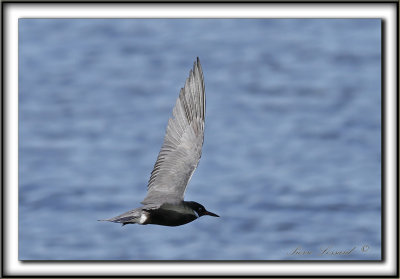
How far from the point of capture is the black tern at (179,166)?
977 centimetres

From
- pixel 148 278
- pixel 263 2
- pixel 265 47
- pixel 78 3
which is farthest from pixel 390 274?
pixel 265 47

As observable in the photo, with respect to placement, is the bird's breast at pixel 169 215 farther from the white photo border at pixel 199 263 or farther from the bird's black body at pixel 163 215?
the white photo border at pixel 199 263

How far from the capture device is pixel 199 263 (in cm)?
966

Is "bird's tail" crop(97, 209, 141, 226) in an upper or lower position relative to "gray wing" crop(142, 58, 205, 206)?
lower

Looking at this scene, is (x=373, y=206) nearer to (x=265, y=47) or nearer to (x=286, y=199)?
(x=286, y=199)

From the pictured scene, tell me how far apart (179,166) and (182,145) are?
0.96 feet

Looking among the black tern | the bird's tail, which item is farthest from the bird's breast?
the bird's tail

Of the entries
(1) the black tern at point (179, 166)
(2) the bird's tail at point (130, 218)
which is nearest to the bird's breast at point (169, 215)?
(1) the black tern at point (179, 166)

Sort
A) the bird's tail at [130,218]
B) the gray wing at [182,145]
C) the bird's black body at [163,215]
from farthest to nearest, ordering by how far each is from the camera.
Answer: the gray wing at [182,145]
the bird's black body at [163,215]
the bird's tail at [130,218]

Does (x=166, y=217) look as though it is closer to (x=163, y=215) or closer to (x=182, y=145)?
(x=163, y=215)

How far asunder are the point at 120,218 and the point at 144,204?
17.5 inches

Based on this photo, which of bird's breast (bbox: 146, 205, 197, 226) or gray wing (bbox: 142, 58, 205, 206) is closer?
bird's breast (bbox: 146, 205, 197, 226)

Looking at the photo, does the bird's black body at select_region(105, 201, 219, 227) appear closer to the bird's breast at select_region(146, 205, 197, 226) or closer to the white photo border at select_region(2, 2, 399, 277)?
the bird's breast at select_region(146, 205, 197, 226)

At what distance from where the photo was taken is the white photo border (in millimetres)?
9477
